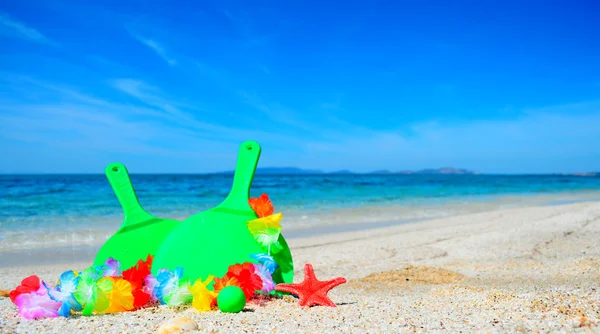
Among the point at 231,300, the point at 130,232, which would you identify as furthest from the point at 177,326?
the point at 130,232

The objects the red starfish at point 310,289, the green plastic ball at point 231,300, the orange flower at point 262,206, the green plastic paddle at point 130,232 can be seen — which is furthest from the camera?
the green plastic paddle at point 130,232

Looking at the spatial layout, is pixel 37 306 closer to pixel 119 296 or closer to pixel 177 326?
pixel 119 296

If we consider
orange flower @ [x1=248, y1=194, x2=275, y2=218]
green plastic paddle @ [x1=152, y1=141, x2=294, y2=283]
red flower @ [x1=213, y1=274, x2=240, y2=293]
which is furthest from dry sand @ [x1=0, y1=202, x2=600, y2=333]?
orange flower @ [x1=248, y1=194, x2=275, y2=218]

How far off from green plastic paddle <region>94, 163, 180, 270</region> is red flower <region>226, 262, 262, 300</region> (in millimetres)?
915

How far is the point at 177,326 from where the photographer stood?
2.61 meters

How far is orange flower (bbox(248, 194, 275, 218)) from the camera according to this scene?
378cm

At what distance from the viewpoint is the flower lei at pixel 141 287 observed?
302cm

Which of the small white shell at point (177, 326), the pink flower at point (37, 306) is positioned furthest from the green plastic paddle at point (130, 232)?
the small white shell at point (177, 326)

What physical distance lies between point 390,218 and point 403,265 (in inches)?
288

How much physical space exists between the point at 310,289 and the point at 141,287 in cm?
120

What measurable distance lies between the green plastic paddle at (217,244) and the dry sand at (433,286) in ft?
1.10

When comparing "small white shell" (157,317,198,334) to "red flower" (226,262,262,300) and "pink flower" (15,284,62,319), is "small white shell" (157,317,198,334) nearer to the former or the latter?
"red flower" (226,262,262,300)

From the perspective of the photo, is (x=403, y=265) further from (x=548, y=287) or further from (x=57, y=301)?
(x=57, y=301)

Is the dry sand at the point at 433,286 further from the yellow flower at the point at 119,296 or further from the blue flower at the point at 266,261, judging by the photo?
the blue flower at the point at 266,261
